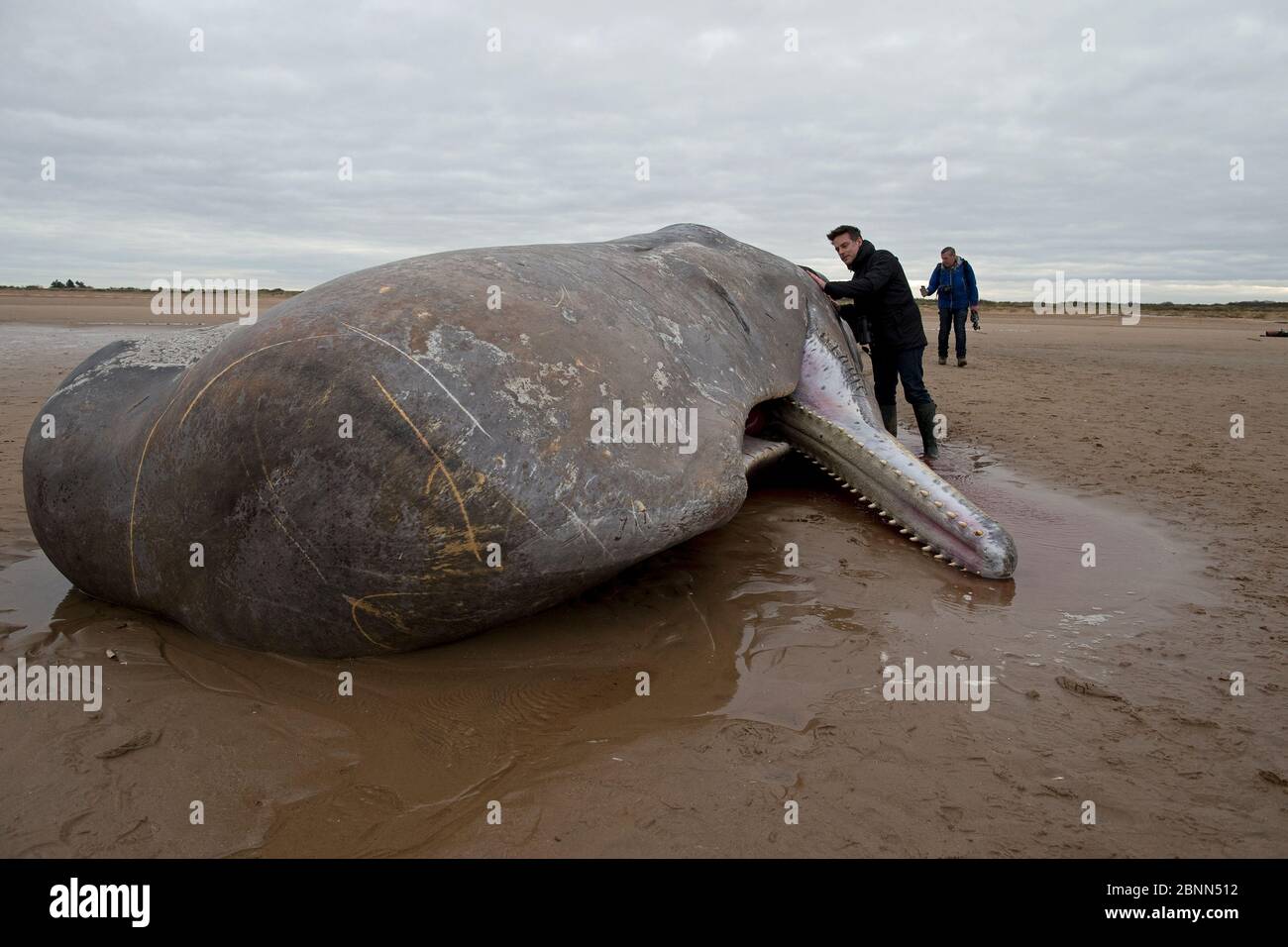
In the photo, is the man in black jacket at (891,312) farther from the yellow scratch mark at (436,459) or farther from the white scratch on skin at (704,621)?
the yellow scratch mark at (436,459)

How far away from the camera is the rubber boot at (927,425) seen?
285 inches

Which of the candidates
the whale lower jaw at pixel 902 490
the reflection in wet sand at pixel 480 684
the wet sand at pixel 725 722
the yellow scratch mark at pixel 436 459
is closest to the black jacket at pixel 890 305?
the whale lower jaw at pixel 902 490

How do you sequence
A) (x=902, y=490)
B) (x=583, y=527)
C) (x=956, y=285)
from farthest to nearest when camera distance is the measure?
1. (x=956, y=285)
2. (x=902, y=490)
3. (x=583, y=527)

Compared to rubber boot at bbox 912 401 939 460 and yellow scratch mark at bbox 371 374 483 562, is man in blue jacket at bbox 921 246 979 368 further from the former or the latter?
yellow scratch mark at bbox 371 374 483 562

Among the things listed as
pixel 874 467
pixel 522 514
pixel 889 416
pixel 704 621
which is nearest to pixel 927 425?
pixel 889 416

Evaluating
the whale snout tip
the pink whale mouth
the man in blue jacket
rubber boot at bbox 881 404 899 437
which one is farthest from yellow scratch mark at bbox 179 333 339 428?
the man in blue jacket

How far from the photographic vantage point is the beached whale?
2.98 m

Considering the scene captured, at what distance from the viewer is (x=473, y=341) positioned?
3.18 m

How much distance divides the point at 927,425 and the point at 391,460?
5.58 meters

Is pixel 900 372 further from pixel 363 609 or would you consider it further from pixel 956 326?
pixel 956 326

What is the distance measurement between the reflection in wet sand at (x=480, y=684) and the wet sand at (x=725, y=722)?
0.04 feet

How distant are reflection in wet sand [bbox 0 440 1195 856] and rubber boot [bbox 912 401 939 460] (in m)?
2.59

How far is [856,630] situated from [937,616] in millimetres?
479

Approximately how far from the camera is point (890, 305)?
708 cm
